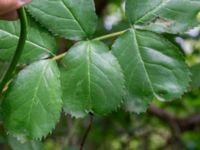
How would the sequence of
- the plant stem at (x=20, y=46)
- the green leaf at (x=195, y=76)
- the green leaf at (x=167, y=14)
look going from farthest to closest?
the green leaf at (x=195, y=76), the green leaf at (x=167, y=14), the plant stem at (x=20, y=46)

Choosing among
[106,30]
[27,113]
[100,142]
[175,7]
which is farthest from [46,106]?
[100,142]

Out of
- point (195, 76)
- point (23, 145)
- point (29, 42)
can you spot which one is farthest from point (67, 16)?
point (195, 76)

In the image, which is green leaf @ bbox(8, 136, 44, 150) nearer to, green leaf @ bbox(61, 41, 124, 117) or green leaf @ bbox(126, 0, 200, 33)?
green leaf @ bbox(61, 41, 124, 117)

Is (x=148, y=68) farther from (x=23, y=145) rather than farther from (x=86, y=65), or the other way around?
(x=23, y=145)

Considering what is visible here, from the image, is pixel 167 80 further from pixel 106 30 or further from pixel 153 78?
pixel 106 30

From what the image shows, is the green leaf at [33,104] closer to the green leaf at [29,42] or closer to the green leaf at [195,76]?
the green leaf at [29,42]

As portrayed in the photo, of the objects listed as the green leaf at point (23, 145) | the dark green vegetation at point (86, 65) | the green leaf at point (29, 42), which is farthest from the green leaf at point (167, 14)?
the green leaf at point (23, 145)
